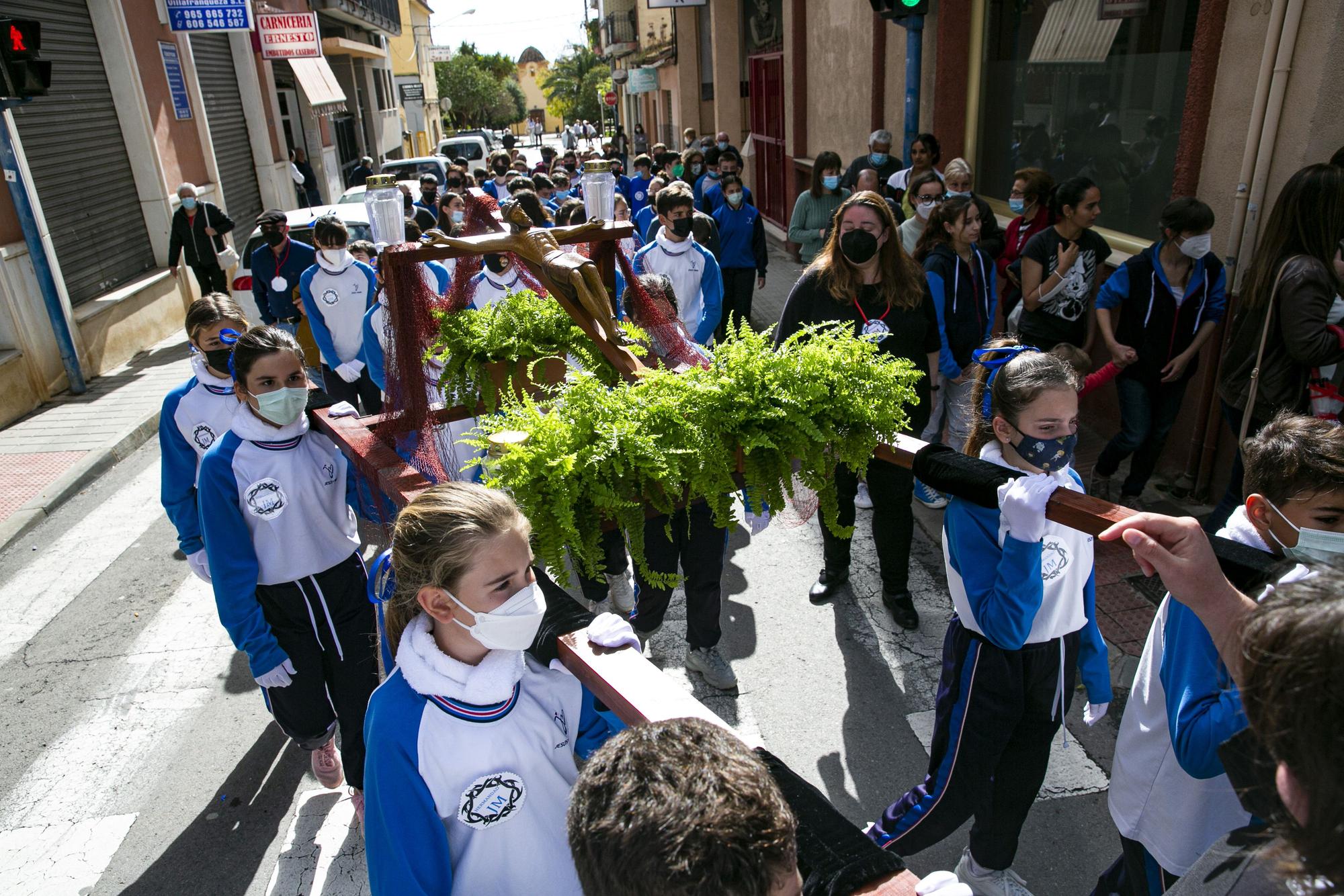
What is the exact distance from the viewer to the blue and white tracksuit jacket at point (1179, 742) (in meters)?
1.86

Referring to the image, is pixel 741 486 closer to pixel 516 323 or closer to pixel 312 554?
pixel 516 323

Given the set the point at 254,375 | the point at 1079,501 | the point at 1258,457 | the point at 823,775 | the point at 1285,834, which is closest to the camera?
the point at 1285,834

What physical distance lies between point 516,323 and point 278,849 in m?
2.27

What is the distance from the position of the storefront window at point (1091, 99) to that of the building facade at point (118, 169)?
857 cm

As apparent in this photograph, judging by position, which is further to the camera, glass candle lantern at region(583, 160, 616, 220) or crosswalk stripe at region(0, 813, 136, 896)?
glass candle lantern at region(583, 160, 616, 220)

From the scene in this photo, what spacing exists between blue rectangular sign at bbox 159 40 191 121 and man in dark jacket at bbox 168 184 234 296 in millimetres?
4375

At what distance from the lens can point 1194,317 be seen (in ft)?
16.7

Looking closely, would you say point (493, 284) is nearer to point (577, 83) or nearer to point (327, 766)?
point (327, 766)

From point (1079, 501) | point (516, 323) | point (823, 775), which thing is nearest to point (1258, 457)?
point (1079, 501)

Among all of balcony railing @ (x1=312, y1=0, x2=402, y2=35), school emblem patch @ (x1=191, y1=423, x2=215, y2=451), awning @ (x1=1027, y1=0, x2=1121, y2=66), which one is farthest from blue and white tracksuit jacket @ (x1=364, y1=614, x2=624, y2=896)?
balcony railing @ (x1=312, y1=0, x2=402, y2=35)

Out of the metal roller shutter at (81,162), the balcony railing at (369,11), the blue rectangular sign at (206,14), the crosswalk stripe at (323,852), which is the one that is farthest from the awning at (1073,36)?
the balcony railing at (369,11)

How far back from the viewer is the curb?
21.6ft

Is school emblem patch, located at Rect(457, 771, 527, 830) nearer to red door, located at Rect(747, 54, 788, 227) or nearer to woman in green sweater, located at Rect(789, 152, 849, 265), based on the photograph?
woman in green sweater, located at Rect(789, 152, 849, 265)

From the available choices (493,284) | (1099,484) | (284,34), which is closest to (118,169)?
(284,34)
